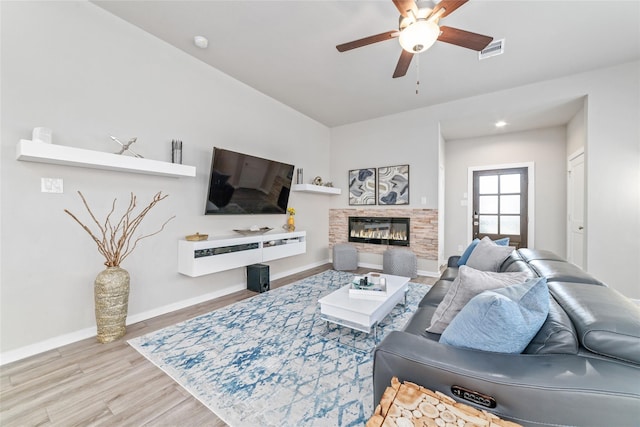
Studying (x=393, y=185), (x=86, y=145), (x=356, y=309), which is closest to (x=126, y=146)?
(x=86, y=145)

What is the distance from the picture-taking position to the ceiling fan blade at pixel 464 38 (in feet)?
6.54

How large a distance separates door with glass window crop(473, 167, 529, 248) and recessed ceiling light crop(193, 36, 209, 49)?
17.1 feet

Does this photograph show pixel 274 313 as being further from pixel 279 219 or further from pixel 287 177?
pixel 287 177

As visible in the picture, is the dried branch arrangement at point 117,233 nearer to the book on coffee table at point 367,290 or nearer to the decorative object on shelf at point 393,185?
the book on coffee table at point 367,290

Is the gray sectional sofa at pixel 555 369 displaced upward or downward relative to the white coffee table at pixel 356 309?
upward

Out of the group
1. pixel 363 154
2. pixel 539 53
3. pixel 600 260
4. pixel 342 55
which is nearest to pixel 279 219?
pixel 363 154

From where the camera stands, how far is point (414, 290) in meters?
3.63

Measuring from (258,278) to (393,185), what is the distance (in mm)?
3000

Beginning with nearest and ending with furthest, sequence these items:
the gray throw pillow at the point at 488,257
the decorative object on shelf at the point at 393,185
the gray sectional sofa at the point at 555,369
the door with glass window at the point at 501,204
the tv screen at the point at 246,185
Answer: the gray sectional sofa at the point at 555,369, the gray throw pillow at the point at 488,257, the tv screen at the point at 246,185, the decorative object on shelf at the point at 393,185, the door with glass window at the point at 501,204

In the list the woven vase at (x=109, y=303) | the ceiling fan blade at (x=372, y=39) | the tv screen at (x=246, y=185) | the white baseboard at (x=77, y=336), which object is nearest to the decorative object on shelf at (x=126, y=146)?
the tv screen at (x=246, y=185)

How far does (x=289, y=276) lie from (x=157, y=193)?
2384 millimetres

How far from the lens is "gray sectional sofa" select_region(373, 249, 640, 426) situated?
0.77 meters

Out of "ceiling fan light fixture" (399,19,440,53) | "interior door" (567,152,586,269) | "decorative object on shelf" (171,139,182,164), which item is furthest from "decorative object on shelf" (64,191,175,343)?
"interior door" (567,152,586,269)

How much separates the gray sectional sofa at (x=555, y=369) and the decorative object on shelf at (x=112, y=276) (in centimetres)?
229
